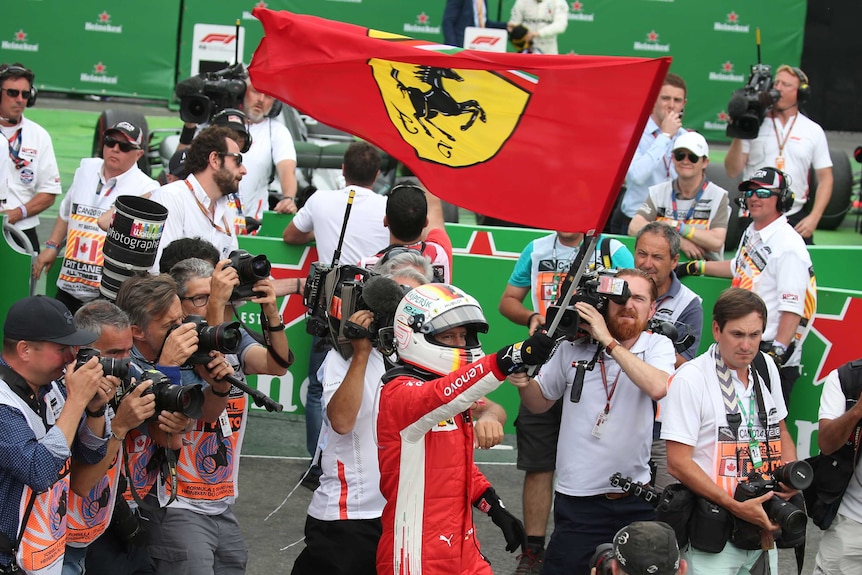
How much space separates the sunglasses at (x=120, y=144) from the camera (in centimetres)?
849

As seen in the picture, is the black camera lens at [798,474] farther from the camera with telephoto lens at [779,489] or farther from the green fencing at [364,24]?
the green fencing at [364,24]

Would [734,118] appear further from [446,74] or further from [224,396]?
[224,396]

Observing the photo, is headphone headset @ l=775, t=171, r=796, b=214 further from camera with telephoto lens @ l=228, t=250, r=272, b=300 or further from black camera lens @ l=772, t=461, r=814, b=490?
camera with telephoto lens @ l=228, t=250, r=272, b=300

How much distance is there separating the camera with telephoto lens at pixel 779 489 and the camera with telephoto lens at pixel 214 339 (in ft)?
7.69

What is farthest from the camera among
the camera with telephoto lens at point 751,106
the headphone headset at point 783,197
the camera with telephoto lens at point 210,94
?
the camera with telephoto lens at point 751,106

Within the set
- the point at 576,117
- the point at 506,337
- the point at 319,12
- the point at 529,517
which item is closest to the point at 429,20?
the point at 319,12

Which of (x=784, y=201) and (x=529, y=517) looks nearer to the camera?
(x=529, y=517)

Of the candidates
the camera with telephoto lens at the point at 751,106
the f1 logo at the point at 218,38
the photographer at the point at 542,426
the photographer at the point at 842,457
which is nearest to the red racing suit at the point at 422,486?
the photographer at the point at 842,457

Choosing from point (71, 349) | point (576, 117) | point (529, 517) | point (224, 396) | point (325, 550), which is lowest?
point (529, 517)

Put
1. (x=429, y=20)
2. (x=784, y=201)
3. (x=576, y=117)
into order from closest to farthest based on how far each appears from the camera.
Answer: (x=576, y=117) < (x=784, y=201) < (x=429, y=20)

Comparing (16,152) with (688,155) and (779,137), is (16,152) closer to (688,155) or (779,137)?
(688,155)

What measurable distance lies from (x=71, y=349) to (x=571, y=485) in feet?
8.51

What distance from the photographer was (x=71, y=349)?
4.74 m

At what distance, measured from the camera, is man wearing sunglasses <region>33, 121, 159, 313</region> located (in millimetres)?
8102
